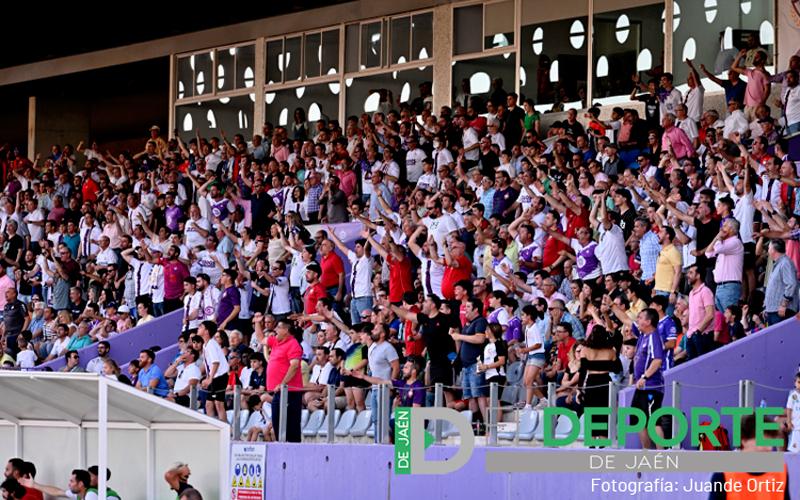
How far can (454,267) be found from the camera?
63.8ft

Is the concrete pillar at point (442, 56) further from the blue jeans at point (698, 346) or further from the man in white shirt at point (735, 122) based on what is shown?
the blue jeans at point (698, 346)

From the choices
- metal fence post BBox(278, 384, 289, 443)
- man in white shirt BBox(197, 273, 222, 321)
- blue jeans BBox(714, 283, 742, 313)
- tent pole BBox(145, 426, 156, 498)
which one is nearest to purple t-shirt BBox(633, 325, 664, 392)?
blue jeans BBox(714, 283, 742, 313)

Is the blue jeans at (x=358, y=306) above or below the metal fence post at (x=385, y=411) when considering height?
above

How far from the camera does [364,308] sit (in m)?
20.7

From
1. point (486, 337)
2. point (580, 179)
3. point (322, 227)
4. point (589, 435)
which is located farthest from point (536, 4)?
point (589, 435)

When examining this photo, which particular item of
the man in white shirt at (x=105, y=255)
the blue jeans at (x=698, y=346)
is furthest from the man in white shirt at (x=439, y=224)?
the man in white shirt at (x=105, y=255)

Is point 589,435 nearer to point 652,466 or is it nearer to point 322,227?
point 652,466

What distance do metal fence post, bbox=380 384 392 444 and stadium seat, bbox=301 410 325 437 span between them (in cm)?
107

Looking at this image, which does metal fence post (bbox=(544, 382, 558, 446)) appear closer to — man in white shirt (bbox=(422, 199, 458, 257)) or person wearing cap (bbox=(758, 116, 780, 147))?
man in white shirt (bbox=(422, 199, 458, 257))

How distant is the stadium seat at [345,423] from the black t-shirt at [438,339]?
1.10 m

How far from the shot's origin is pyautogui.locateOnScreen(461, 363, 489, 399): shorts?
51.9ft

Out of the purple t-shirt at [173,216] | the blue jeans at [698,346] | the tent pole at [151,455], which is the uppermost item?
the purple t-shirt at [173,216]

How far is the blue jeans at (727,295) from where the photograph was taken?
16.5m

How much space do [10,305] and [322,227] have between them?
5.92m
